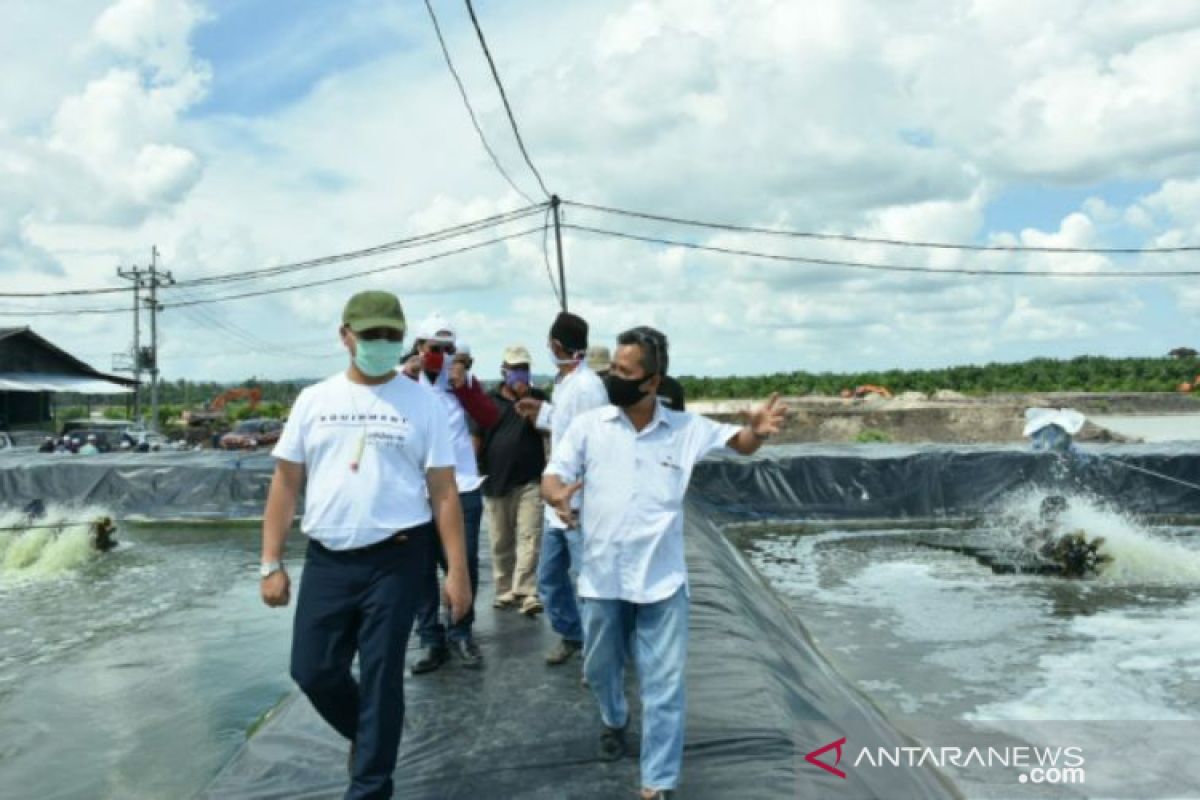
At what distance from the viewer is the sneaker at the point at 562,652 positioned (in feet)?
16.3

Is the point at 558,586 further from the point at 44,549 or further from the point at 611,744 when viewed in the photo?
the point at 44,549

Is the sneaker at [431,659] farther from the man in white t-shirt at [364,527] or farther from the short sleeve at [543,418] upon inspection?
the man in white t-shirt at [364,527]

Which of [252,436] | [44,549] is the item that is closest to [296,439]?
[44,549]

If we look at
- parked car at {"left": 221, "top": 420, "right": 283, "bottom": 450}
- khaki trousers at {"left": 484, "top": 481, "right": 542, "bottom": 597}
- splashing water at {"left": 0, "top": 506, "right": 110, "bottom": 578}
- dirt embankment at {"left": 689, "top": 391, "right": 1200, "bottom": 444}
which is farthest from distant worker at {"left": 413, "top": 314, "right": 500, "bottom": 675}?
parked car at {"left": 221, "top": 420, "right": 283, "bottom": 450}

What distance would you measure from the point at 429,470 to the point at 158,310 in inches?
1626

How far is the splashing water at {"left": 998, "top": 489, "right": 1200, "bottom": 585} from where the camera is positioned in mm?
11180

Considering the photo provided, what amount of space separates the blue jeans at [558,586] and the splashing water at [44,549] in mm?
9299

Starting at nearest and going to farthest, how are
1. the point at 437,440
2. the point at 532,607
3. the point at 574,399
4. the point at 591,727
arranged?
the point at 437,440, the point at 591,727, the point at 574,399, the point at 532,607

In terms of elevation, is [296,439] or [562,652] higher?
[296,439]

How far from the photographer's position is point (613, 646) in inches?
140

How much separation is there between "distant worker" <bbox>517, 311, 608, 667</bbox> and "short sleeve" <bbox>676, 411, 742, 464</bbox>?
94cm

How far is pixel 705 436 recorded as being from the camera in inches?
140

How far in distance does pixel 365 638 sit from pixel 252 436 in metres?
32.0

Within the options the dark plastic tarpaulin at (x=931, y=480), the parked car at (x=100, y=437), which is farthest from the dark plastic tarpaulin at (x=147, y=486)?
the parked car at (x=100, y=437)
